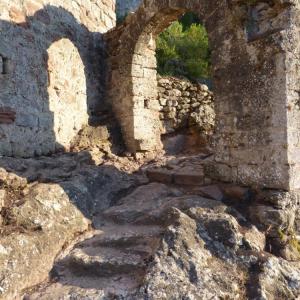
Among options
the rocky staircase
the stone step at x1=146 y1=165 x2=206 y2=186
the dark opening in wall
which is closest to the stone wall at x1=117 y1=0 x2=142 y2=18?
the dark opening in wall

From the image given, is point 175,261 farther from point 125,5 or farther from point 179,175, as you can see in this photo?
point 125,5

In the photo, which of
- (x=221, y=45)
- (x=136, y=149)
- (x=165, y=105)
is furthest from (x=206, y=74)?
(x=221, y=45)

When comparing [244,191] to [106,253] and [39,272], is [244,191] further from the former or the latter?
[39,272]

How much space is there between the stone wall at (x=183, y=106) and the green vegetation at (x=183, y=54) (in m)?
2.51

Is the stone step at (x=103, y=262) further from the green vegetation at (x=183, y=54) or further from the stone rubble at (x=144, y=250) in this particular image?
the green vegetation at (x=183, y=54)

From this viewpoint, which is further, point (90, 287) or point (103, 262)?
point (103, 262)

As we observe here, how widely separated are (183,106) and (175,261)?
438 centimetres

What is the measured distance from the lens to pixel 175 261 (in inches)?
104

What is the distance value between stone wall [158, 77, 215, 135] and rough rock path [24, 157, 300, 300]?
3.06 metres

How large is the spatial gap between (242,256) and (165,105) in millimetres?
3994

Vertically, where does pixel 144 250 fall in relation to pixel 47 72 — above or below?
below

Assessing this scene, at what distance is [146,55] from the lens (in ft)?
19.0

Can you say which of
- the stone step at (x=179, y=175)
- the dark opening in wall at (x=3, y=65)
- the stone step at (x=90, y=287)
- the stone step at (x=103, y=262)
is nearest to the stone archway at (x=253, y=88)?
the stone step at (x=179, y=175)

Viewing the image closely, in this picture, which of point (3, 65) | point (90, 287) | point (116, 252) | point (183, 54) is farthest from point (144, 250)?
point (183, 54)
